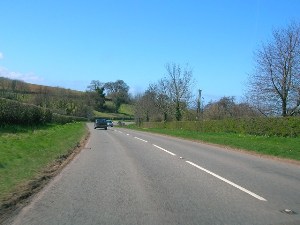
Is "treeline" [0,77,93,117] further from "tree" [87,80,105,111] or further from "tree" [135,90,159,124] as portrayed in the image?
"tree" [135,90,159,124]

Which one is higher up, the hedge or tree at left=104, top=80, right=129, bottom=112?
tree at left=104, top=80, right=129, bottom=112

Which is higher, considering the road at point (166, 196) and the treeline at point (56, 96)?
the treeline at point (56, 96)

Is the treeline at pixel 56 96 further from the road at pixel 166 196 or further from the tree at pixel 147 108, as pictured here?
the road at pixel 166 196

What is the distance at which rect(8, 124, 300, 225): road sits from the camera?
7.51m

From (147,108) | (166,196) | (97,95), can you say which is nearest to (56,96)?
(97,95)

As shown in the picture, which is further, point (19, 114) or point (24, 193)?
point (19, 114)

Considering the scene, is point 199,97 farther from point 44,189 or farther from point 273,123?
point 44,189

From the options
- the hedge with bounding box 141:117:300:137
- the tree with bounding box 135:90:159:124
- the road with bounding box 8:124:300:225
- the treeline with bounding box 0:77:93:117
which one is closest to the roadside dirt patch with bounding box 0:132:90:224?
the road with bounding box 8:124:300:225

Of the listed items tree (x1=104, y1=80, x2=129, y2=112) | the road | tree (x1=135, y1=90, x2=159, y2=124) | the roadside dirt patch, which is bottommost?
the roadside dirt patch

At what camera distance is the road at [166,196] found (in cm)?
751

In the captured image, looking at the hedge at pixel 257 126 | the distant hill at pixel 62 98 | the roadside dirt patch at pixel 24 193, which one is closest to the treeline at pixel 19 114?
the hedge at pixel 257 126

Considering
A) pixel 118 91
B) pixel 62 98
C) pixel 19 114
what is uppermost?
pixel 118 91

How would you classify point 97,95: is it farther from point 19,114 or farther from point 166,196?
point 166,196

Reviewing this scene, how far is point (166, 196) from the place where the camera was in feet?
31.4
